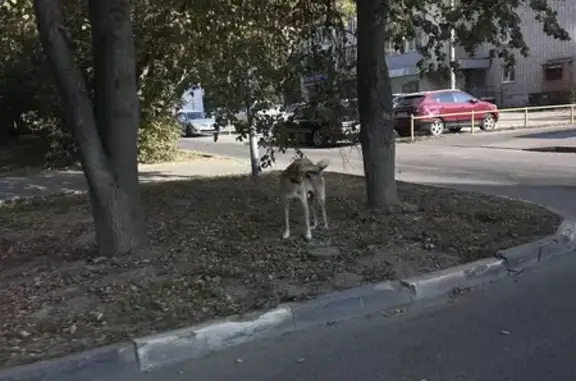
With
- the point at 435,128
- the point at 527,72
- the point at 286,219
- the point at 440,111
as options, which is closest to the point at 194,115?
the point at 440,111

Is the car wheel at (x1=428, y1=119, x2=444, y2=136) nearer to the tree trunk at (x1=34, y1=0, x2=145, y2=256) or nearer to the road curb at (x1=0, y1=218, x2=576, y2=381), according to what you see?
the road curb at (x1=0, y1=218, x2=576, y2=381)

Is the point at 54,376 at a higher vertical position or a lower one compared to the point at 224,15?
lower

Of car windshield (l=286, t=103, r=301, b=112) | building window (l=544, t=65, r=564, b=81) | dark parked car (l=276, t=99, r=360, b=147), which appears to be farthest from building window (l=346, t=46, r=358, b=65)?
building window (l=544, t=65, r=564, b=81)

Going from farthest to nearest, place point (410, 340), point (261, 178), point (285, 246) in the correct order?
point (261, 178) → point (285, 246) → point (410, 340)

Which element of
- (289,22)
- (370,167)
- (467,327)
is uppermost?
(289,22)

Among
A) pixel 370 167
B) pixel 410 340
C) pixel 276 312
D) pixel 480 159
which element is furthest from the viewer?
pixel 480 159

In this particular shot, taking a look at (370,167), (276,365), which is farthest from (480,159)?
(276,365)

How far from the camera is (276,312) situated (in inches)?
205

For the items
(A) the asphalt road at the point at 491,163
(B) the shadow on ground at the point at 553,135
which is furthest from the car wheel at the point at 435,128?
(B) the shadow on ground at the point at 553,135

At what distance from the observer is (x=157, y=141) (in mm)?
19781

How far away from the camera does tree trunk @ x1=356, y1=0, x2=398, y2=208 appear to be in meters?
8.15

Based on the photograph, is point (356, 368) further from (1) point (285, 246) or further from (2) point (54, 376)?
(1) point (285, 246)

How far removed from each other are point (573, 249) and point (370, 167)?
2.49 metres

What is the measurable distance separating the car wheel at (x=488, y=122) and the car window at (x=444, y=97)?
178 centimetres
